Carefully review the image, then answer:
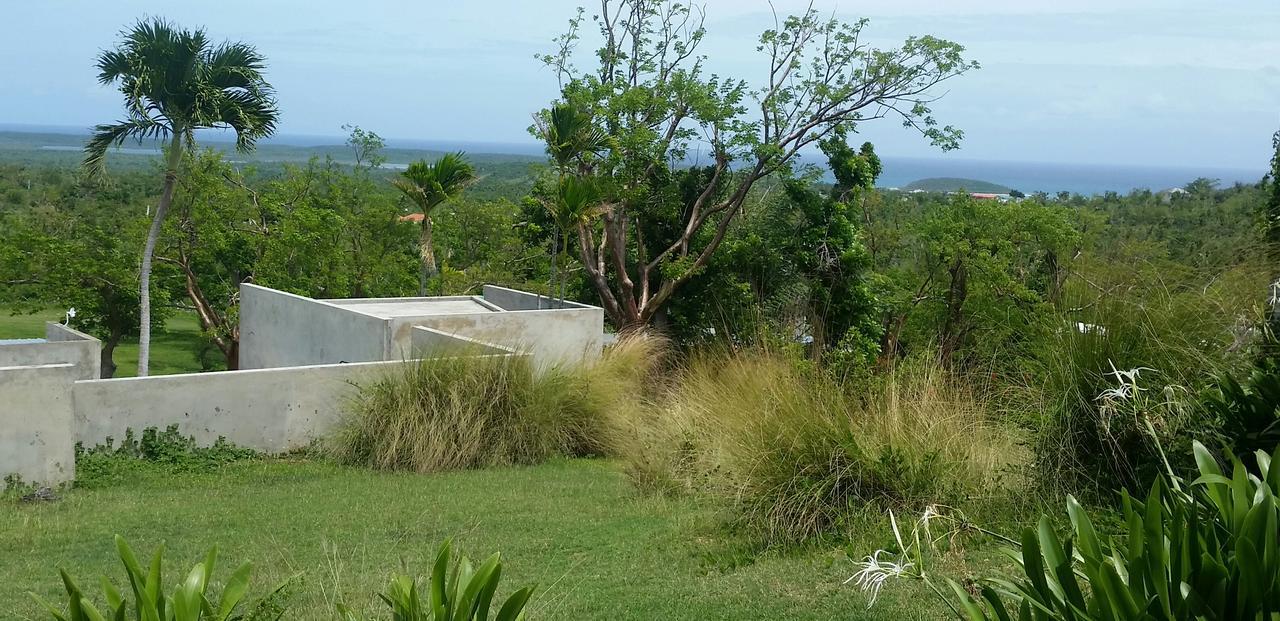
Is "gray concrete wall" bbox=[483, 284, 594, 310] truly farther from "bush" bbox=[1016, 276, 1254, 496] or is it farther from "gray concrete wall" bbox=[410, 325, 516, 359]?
"bush" bbox=[1016, 276, 1254, 496]

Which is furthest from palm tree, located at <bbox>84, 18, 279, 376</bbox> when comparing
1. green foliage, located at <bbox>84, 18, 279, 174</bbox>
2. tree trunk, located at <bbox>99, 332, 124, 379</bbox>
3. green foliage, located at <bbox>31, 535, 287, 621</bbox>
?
green foliage, located at <bbox>31, 535, 287, 621</bbox>

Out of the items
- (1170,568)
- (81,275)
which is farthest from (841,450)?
(81,275)

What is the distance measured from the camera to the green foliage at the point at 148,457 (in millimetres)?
10539

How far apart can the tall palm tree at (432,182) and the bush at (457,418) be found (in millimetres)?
6048

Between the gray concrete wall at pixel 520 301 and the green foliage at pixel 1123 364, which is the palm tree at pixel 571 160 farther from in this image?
the green foliage at pixel 1123 364

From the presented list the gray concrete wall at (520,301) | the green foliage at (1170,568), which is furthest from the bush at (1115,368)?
the gray concrete wall at (520,301)

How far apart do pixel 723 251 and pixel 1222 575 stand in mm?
18573

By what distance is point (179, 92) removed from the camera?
16.9 m

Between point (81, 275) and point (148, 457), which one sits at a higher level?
point (81, 275)

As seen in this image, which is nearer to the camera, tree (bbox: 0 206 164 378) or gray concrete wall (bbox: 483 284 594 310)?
gray concrete wall (bbox: 483 284 594 310)

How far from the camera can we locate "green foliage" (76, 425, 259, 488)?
415 inches

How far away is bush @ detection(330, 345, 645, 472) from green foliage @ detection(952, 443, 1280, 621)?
8736 millimetres

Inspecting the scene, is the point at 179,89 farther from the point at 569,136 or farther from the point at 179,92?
the point at 569,136

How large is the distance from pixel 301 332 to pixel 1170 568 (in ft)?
49.7
